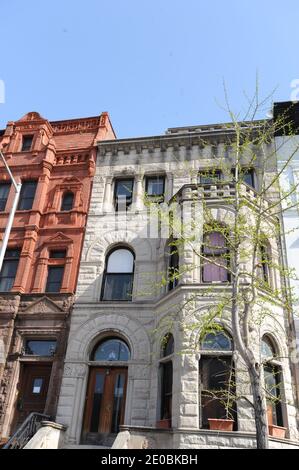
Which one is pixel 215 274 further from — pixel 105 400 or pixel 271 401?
pixel 105 400

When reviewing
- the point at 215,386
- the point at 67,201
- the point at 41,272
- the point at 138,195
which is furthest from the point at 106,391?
the point at 67,201

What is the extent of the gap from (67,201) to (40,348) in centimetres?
648

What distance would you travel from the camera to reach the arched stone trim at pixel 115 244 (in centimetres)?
1627

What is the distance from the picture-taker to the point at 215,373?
1224cm

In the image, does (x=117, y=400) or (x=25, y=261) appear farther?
(x=25, y=261)

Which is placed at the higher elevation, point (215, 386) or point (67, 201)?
point (67, 201)

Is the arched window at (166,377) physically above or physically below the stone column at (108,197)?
below

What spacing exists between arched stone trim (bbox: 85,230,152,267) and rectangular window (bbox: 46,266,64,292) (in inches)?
48.4

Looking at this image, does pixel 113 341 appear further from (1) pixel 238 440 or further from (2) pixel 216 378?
(1) pixel 238 440

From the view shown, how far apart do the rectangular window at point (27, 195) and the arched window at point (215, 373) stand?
1018 centimetres

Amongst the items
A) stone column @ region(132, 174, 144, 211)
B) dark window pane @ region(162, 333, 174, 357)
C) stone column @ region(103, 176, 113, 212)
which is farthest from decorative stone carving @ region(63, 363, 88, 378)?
stone column @ region(132, 174, 144, 211)

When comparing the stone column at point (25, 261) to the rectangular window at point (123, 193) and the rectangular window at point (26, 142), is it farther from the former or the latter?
the rectangular window at point (26, 142)

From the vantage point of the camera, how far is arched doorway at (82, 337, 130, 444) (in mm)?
13492

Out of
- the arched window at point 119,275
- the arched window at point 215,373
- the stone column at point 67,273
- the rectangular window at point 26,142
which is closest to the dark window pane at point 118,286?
the arched window at point 119,275
